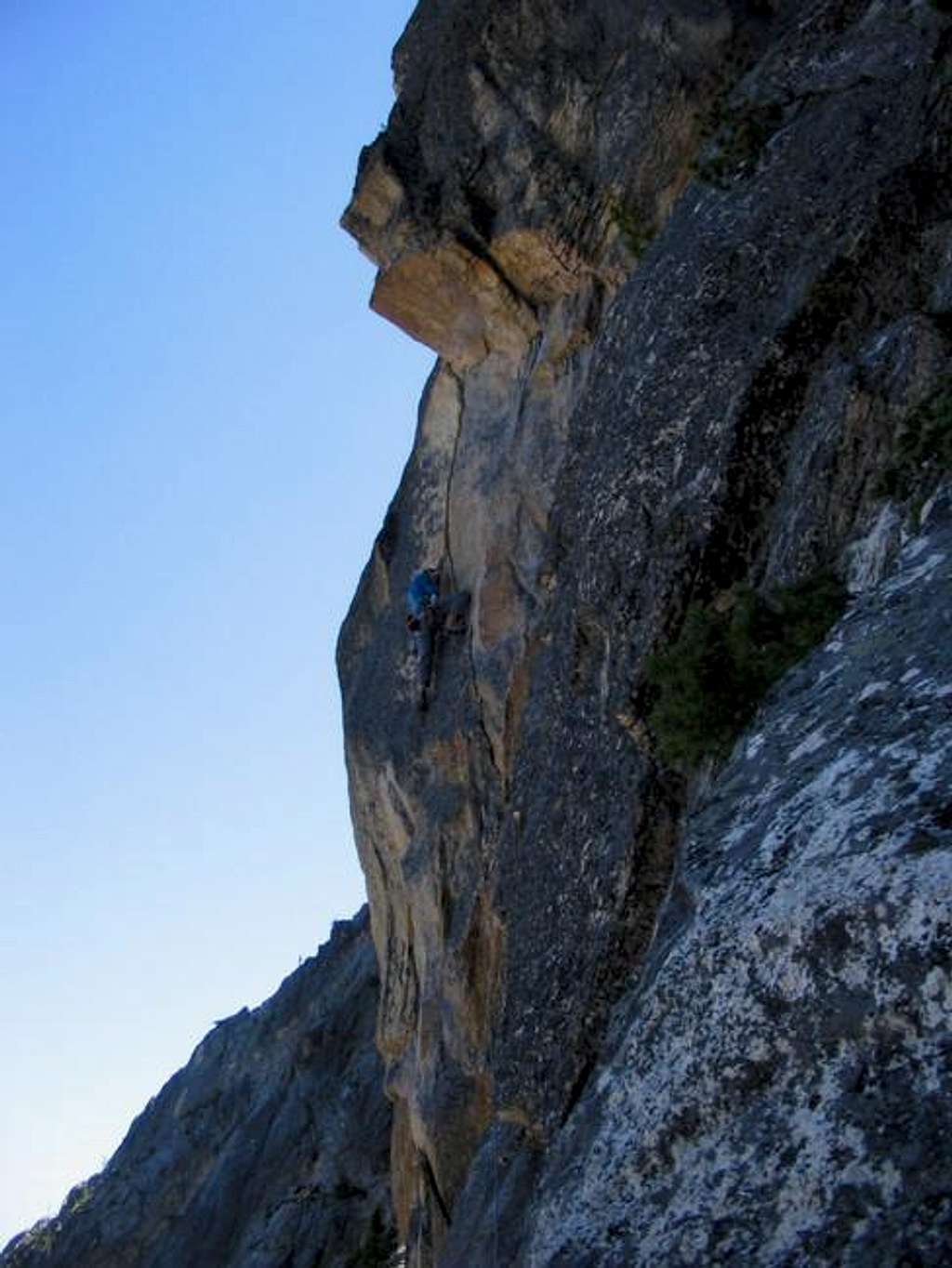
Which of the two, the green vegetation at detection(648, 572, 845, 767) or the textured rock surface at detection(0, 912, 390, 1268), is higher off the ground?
the textured rock surface at detection(0, 912, 390, 1268)

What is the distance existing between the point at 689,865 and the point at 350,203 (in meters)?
16.8

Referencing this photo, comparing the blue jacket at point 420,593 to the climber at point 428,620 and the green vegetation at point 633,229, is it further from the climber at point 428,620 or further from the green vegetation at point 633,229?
the green vegetation at point 633,229

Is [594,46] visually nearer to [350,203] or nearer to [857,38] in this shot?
[350,203]

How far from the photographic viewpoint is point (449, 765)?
65.7ft

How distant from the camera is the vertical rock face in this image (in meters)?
7.57

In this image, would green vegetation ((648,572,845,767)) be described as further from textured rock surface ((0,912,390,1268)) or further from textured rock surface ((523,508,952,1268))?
textured rock surface ((0,912,390,1268))

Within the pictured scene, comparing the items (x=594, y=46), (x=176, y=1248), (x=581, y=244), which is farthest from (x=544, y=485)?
(x=176, y=1248)

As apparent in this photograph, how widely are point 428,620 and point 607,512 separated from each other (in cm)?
723

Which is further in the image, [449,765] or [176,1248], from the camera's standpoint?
[176,1248]

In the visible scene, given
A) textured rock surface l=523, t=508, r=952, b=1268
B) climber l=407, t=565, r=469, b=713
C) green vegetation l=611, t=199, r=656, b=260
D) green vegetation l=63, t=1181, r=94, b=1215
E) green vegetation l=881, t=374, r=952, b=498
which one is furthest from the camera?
green vegetation l=63, t=1181, r=94, b=1215

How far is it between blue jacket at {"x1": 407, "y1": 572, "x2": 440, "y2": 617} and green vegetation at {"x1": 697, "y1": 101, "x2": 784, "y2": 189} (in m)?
7.49

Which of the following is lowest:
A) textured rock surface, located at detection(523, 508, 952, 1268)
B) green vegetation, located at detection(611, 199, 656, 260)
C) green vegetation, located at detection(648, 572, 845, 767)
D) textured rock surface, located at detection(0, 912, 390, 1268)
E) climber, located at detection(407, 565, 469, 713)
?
textured rock surface, located at detection(523, 508, 952, 1268)

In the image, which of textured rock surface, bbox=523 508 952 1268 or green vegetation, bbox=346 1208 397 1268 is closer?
textured rock surface, bbox=523 508 952 1268

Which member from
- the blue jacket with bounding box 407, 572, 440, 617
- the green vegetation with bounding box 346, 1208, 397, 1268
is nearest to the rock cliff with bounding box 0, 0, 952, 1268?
the blue jacket with bounding box 407, 572, 440, 617
